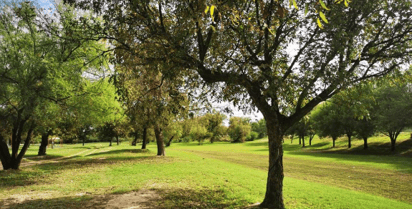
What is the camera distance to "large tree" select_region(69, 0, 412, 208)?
6684 millimetres

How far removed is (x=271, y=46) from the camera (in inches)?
336

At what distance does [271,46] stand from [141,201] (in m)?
7.40

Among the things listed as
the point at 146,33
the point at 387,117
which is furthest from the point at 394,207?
the point at 387,117

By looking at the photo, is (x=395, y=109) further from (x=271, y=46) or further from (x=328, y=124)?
(x=271, y=46)

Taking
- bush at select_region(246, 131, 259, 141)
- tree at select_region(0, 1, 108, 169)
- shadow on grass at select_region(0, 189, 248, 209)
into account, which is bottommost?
bush at select_region(246, 131, 259, 141)

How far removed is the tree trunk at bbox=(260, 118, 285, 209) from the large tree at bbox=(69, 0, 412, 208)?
3cm

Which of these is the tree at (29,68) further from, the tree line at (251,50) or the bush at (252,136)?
the bush at (252,136)

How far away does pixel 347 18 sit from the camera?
7.07 metres

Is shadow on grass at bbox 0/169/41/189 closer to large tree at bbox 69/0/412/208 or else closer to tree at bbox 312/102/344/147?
large tree at bbox 69/0/412/208

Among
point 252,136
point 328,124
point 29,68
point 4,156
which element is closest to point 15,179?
point 4,156

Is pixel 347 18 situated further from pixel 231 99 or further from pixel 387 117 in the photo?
pixel 387 117

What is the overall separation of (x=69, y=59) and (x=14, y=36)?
301cm

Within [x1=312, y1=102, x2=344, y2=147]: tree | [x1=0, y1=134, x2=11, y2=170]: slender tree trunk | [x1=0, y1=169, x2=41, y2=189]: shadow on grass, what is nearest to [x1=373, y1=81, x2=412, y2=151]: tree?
[x1=312, y1=102, x2=344, y2=147]: tree

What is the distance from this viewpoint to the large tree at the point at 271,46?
6.68m
